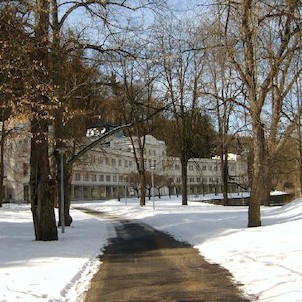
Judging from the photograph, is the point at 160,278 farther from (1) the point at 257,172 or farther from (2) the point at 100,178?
(2) the point at 100,178

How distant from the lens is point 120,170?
93.2 m

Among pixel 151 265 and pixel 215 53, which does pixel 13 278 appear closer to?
pixel 151 265

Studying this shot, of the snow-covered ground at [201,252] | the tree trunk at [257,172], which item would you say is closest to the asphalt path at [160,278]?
the snow-covered ground at [201,252]

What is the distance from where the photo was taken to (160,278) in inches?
375

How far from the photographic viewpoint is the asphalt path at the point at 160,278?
785 centimetres

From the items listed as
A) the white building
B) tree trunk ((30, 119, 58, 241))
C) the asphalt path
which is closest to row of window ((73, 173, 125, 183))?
the white building

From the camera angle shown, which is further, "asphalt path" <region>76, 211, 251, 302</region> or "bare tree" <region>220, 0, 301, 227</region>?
"bare tree" <region>220, 0, 301, 227</region>

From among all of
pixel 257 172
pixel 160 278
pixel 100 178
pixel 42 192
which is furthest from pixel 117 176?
pixel 160 278

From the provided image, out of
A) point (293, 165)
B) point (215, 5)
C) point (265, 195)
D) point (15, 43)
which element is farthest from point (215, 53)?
point (293, 165)

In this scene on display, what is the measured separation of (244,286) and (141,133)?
36395 mm

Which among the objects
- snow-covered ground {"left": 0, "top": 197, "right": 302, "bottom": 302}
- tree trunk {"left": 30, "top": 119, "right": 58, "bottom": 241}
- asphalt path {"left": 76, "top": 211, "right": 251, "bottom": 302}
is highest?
tree trunk {"left": 30, "top": 119, "right": 58, "bottom": 241}

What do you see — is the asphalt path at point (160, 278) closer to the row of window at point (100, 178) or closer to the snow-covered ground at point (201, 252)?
the snow-covered ground at point (201, 252)

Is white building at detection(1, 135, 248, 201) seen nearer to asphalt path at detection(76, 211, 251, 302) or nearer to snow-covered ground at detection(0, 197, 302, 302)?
snow-covered ground at detection(0, 197, 302, 302)

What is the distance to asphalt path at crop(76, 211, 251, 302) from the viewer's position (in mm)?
7848
